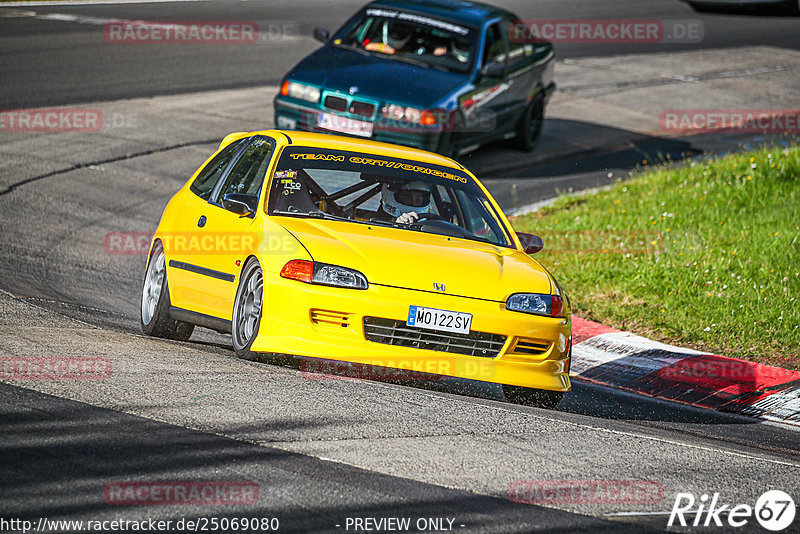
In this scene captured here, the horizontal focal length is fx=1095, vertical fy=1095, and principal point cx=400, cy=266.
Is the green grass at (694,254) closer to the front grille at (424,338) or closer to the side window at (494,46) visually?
the side window at (494,46)

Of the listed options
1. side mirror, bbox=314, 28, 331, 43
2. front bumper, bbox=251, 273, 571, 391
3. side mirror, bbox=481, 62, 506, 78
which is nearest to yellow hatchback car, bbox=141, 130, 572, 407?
front bumper, bbox=251, 273, 571, 391

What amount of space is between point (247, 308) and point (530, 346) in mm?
1742

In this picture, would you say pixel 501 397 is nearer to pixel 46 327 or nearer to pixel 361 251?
pixel 361 251

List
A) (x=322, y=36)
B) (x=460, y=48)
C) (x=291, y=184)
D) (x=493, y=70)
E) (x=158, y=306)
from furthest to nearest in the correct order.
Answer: (x=322, y=36), (x=460, y=48), (x=493, y=70), (x=158, y=306), (x=291, y=184)

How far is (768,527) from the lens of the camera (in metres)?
4.75

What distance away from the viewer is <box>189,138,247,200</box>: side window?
26.1 ft

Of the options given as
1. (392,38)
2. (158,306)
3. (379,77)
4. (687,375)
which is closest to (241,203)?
(158,306)

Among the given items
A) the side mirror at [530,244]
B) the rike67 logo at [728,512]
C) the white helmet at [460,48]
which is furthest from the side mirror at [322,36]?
the rike67 logo at [728,512]

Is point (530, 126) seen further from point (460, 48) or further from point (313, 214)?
point (313, 214)

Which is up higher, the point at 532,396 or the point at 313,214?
the point at 313,214

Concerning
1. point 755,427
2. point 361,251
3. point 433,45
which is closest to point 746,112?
point 433,45

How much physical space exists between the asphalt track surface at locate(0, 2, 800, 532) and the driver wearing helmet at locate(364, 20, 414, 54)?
19.3 ft

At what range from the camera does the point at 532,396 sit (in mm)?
6973

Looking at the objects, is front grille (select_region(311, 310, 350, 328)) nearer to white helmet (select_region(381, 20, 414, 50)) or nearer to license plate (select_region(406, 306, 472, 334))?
license plate (select_region(406, 306, 472, 334))
